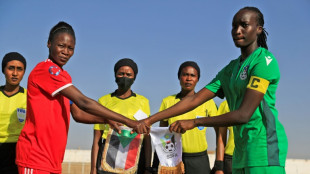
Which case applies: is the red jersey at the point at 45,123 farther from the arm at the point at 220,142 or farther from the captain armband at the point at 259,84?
the arm at the point at 220,142

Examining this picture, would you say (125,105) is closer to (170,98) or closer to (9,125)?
(170,98)

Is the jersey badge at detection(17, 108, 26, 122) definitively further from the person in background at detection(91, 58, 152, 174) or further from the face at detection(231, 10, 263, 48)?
the face at detection(231, 10, 263, 48)

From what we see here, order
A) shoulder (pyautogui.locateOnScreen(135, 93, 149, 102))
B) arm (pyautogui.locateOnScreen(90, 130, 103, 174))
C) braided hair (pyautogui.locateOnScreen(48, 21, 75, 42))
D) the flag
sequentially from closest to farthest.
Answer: braided hair (pyautogui.locateOnScreen(48, 21, 75, 42)) < the flag < arm (pyautogui.locateOnScreen(90, 130, 103, 174)) < shoulder (pyautogui.locateOnScreen(135, 93, 149, 102))

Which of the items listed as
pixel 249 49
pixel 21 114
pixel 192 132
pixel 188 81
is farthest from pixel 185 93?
pixel 249 49

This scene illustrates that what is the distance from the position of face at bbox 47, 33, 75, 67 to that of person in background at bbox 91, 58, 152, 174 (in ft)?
7.64

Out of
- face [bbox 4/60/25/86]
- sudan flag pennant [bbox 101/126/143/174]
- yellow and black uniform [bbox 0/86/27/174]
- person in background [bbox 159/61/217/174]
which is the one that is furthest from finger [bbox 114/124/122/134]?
face [bbox 4/60/25/86]

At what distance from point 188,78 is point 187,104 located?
219 cm

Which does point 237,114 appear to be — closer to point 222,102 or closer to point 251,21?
point 251,21

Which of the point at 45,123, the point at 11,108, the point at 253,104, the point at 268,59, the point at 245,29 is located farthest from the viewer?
the point at 11,108

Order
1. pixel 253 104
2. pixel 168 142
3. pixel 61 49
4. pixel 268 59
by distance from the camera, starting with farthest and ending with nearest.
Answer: pixel 168 142 < pixel 61 49 < pixel 268 59 < pixel 253 104

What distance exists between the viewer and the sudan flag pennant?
662cm

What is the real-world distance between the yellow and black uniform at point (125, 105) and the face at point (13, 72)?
1450mm

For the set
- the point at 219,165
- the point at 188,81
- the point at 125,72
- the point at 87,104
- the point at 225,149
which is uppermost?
the point at 125,72

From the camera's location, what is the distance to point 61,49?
15.3 ft
